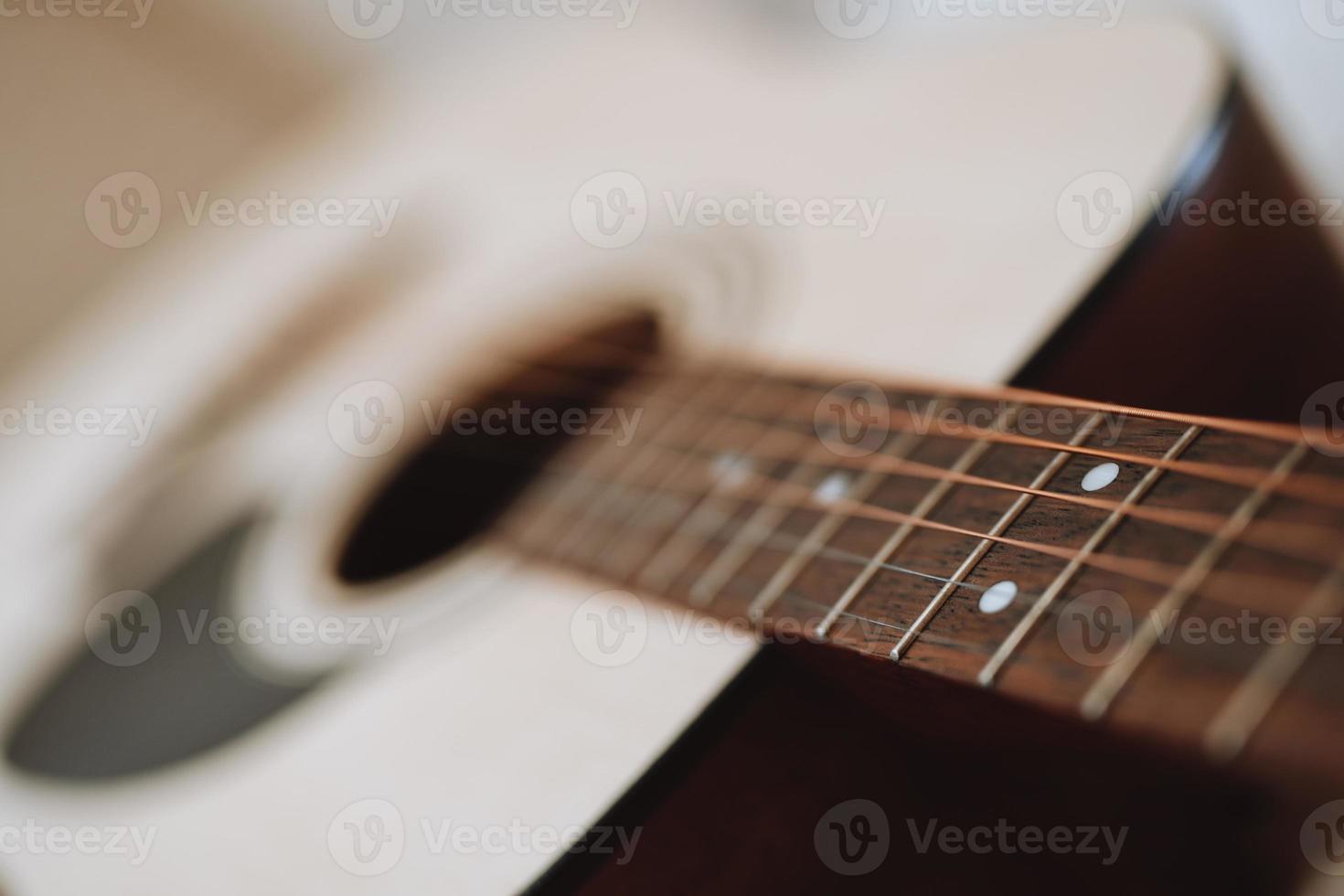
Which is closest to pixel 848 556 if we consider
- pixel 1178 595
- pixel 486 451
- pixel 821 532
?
pixel 821 532

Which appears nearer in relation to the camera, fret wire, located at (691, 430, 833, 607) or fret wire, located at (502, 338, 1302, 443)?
fret wire, located at (502, 338, 1302, 443)

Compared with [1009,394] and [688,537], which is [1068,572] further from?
[688,537]

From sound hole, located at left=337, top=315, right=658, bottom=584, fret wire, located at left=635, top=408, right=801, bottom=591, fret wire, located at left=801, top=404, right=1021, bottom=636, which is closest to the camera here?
fret wire, located at left=801, top=404, right=1021, bottom=636

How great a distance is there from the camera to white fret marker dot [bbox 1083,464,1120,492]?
0.30 meters

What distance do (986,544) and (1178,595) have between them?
0.07 meters

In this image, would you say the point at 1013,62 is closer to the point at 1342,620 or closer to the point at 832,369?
the point at 832,369

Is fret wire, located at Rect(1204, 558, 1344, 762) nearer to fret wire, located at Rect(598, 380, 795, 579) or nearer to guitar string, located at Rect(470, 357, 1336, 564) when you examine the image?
guitar string, located at Rect(470, 357, 1336, 564)

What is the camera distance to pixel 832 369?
49 centimetres

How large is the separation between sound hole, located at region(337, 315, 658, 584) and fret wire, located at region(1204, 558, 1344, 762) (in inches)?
17.4

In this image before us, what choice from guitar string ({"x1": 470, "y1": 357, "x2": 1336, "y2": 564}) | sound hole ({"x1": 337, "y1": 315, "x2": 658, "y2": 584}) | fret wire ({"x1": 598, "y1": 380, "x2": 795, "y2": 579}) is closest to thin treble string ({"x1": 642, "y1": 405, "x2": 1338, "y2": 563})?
guitar string ({"x1": 470, "y1": 357, "x2": 1336, "y2": 564})

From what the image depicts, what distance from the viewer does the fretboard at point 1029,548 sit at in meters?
0.22

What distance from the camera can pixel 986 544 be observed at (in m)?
0.31

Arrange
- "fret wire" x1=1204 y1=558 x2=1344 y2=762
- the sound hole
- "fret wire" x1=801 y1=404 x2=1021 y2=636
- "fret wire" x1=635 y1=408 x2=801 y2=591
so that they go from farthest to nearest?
the sound hole → "fret wire" x1=635 y1=408 x2=801 y2=591 → "fret wire" x1=801 y1=404 x2=1021 y2=636 → "fret wire" x1=1204 y1=558 x2=1344 y2=762

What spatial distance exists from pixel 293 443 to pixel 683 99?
1.36 ft
